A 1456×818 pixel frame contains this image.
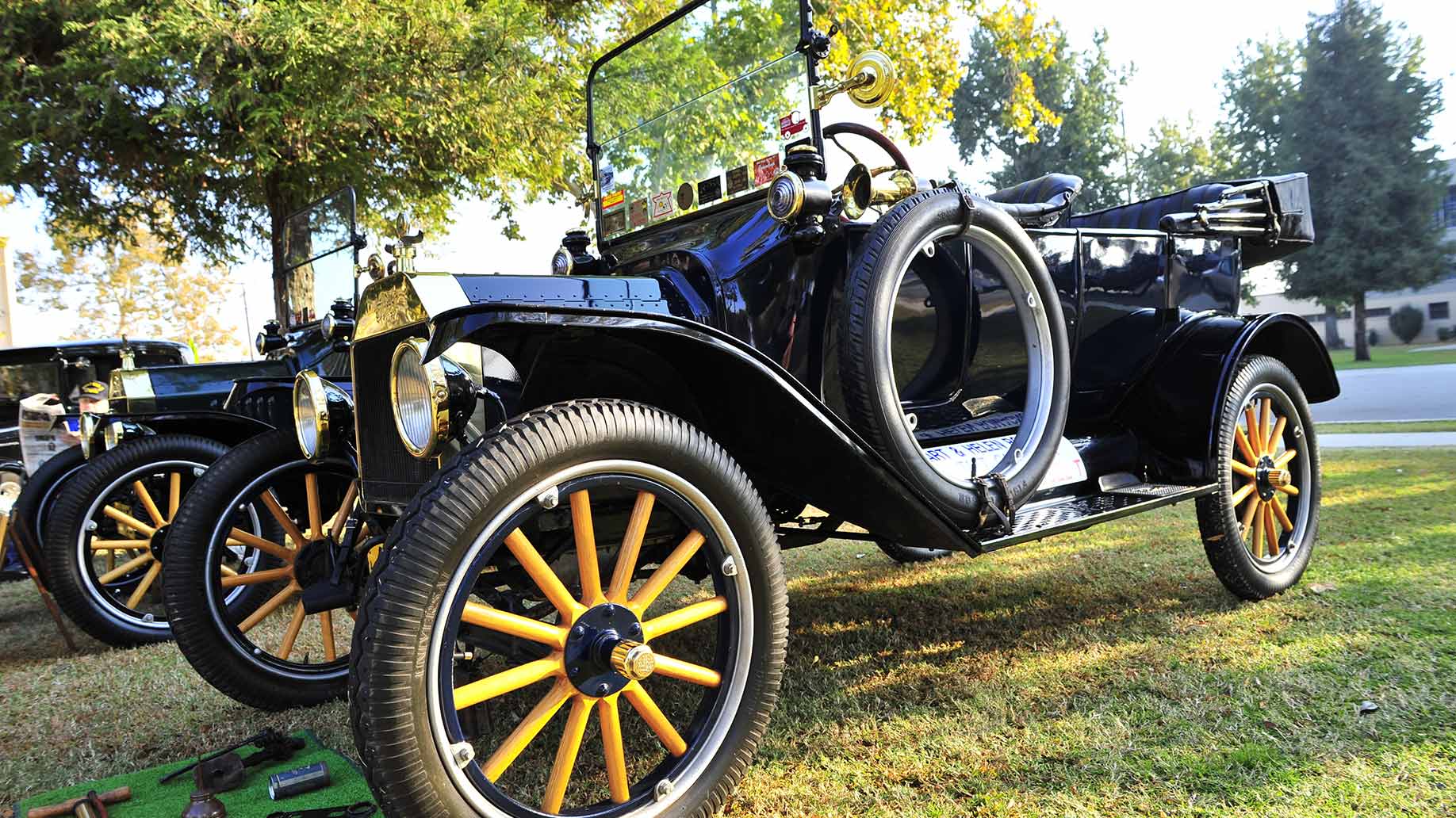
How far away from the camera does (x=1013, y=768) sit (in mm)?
2092

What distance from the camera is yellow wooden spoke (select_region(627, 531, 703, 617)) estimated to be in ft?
6.18

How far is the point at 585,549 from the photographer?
5.86 ft

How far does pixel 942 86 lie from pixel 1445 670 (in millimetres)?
10336

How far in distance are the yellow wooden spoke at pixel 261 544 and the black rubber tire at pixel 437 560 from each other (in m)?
1.67

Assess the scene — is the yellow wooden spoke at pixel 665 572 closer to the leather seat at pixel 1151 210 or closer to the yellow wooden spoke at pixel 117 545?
the leather seat at pixel 1151 210

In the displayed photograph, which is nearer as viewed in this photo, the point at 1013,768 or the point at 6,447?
the point at 1013,768

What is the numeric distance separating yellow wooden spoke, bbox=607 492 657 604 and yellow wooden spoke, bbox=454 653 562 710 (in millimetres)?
202

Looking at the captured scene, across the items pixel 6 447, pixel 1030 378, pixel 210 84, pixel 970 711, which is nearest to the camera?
pixel 970 711

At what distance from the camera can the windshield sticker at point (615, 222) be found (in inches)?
128

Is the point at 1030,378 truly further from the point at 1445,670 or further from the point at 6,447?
the point at 6,447

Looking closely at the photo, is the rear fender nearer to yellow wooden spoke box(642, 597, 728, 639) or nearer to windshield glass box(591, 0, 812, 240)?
windshield glass box(591, 0, 812, 240)

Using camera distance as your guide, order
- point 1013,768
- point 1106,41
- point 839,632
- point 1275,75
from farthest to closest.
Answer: point 1106,41, point 1275,75, point 839,632, point 1013,768

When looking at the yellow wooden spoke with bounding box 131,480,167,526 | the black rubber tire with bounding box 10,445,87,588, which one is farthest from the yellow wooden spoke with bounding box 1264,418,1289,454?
the black rubber tire with bounding box 10,445,87,588

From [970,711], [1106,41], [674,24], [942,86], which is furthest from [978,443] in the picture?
[1106,41]
